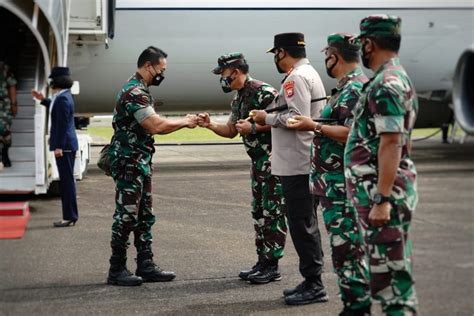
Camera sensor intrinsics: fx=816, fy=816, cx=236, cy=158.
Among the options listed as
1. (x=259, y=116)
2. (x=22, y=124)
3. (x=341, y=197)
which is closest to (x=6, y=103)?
(x=22, y=124)

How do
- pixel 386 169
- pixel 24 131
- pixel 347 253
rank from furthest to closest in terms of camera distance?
1. pixel 24 131
2. pixel 347 253
3. pixel 386 169

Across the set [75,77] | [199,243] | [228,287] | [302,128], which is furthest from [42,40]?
[302,128]

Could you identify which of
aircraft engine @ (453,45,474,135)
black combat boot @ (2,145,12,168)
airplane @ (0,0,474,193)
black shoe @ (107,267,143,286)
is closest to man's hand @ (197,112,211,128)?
black shoe @ (107,267,143,286)

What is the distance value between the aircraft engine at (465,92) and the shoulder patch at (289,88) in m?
6.88

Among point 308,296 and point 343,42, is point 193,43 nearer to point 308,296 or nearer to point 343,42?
point 308,296

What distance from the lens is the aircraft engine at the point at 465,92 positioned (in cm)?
1123

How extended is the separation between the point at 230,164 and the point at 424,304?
10137mm

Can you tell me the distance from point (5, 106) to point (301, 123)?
6340mm

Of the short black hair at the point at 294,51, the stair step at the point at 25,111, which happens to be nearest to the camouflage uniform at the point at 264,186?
the short black hair at the point at 294,51

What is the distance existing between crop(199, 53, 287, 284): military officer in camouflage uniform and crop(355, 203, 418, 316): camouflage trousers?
6.45 ft

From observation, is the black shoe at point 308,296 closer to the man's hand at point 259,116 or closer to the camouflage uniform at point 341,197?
the camouflage uniform at point 341,197

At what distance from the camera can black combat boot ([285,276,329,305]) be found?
4.79m

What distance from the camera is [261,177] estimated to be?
5.41 meters

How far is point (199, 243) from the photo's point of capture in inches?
264
